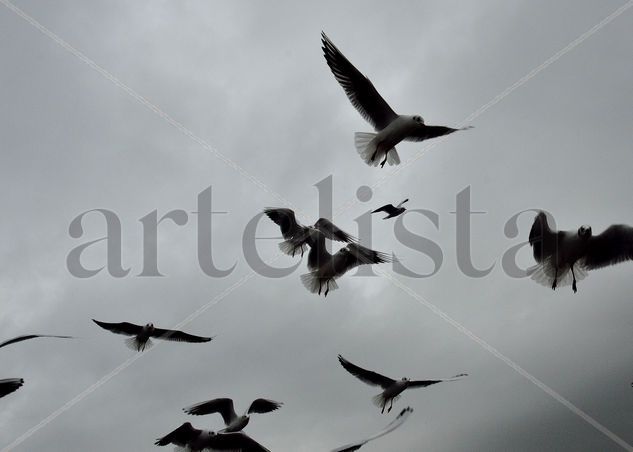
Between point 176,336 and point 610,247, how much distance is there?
8736 millimetres

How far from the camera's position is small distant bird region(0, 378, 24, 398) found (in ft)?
29.3

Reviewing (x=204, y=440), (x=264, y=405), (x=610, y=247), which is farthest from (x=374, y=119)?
(x=204, y=440)

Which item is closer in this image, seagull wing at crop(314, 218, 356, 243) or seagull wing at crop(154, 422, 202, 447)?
seagull wing at crop(314, 218, 356, 243)

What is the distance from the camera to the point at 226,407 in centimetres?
1225

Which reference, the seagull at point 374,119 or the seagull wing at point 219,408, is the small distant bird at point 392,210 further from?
the seagull wing at point 219,408

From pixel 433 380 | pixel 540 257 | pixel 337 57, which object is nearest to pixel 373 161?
pixel 337 57

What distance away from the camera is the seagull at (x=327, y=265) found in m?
10.4

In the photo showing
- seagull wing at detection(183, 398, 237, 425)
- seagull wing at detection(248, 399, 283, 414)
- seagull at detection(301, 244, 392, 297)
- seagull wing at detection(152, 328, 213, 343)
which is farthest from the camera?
seagull wing at detection(152, 328, 213, 343)

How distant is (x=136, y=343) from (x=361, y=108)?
23.2ft

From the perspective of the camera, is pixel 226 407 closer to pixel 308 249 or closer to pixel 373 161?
pixel 308 249

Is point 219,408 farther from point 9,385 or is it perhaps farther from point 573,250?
point 573,250

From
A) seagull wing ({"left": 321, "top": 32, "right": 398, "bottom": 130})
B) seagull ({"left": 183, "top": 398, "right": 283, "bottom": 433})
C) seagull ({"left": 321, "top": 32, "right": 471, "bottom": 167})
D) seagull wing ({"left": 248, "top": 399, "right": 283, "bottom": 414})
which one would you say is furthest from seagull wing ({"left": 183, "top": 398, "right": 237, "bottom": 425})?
seagull wing ({"left": 321, "top": 32, "right": 398, "bottom": 130})

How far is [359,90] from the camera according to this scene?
9094mm

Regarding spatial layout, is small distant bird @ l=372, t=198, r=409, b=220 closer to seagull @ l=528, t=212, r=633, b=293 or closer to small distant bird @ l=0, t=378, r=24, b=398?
seagull @ l=528, t=212, r=633, b=293
